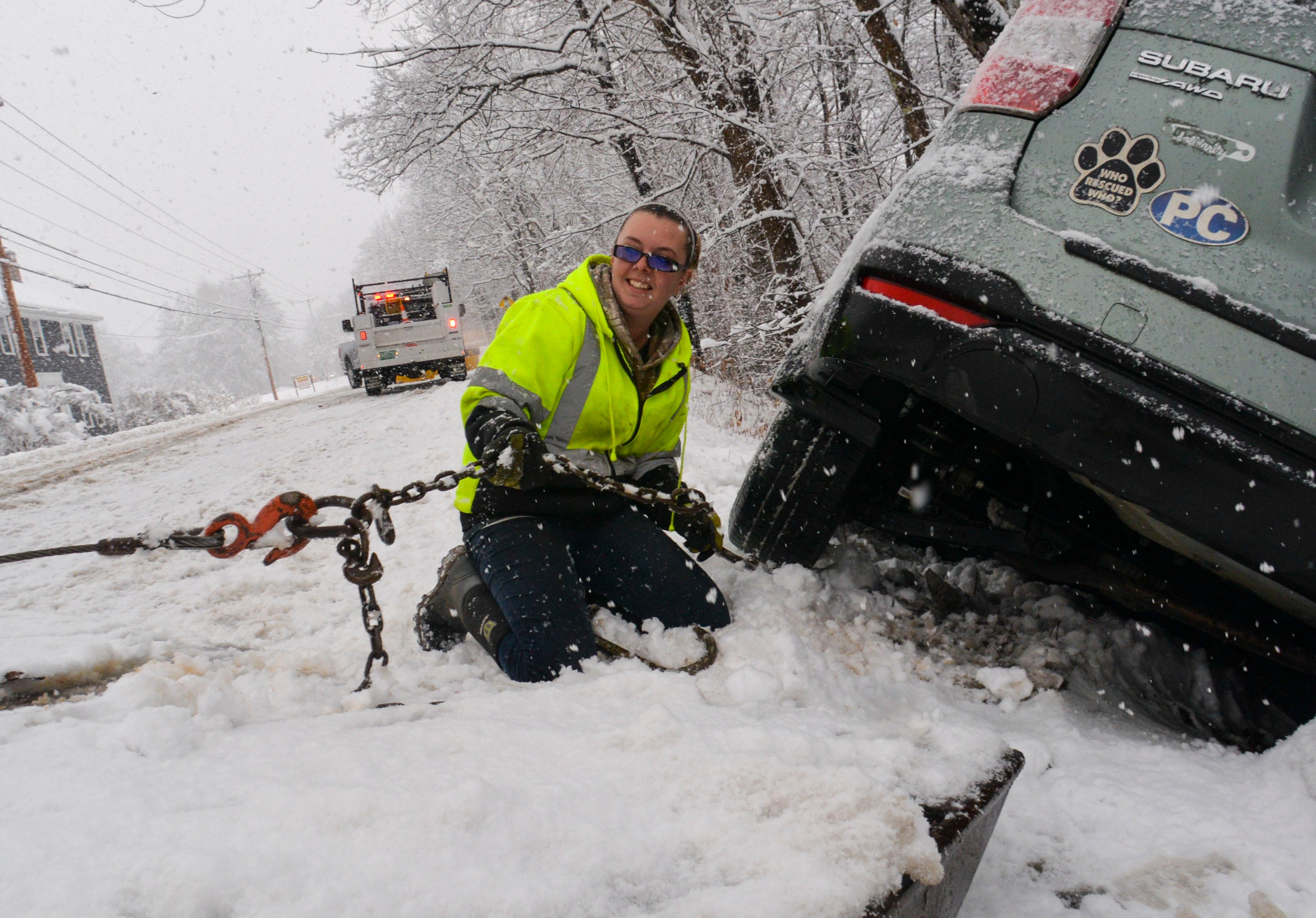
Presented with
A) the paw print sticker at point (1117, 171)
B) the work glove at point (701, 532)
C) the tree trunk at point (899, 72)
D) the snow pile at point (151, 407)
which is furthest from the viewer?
the snow pile at point (151, 407)

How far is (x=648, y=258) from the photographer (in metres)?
2.35

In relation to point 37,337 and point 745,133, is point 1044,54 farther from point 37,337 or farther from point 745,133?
point 37,337

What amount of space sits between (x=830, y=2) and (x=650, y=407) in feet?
14.7

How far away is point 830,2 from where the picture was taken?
515 cm

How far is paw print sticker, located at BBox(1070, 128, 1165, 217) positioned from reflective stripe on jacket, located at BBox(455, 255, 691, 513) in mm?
1404

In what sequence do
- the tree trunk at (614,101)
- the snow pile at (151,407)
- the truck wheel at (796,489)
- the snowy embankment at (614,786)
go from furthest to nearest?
the snow pile at (151,407) < the tree trunk at (614,101) < the truck wheel at (796,489) < the snowy embankment at (614,786)

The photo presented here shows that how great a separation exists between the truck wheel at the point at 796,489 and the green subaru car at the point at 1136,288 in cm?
24

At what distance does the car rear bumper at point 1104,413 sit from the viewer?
1267mm

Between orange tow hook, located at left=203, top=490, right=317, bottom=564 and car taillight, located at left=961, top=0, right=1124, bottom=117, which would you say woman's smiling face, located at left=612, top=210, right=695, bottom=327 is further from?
orange tow hook, located at left=203, top=490, right=317, bottom=564

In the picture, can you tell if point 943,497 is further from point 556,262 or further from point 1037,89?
point 556,262

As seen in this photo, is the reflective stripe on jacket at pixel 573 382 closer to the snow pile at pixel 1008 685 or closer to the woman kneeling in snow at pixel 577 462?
the woman kneeling in snow at pixel 577 462

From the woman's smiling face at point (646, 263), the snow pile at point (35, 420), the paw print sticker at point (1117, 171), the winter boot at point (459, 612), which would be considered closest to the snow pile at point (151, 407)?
the snow pile at point (35, 420)

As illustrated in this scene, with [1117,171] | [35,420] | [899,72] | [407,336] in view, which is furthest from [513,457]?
[35,420]

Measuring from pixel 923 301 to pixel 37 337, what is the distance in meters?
41.7
